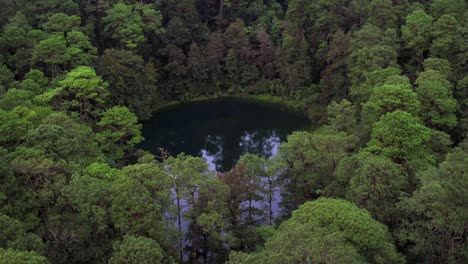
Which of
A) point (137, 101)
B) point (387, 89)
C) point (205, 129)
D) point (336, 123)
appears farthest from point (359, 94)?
point (137, 101)

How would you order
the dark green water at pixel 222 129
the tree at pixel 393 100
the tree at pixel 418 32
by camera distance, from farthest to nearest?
the dark green water at pixel 222 129 → the tree at pixel 418 32 → the tree at pixel 393 100

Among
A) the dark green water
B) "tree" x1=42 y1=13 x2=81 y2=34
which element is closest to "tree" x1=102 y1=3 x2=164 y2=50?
"tree" x1=42 y1=13 x2=81 y2=34

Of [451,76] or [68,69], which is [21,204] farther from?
[451,76]

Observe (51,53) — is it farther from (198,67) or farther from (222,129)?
(198,67)

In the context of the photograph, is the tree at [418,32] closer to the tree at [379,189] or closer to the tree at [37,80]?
the tree at [379,189]

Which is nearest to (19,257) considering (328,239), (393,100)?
(328,239)

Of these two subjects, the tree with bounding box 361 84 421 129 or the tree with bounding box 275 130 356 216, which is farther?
the tree with bounding box 361 84 421 129

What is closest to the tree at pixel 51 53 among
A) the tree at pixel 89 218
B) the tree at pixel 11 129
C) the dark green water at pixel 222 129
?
the dark green water at pixel 222 129

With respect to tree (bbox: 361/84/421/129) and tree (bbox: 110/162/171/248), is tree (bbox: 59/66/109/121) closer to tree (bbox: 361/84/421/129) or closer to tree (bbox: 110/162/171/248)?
tree (bbox: 110/162/171/248)
